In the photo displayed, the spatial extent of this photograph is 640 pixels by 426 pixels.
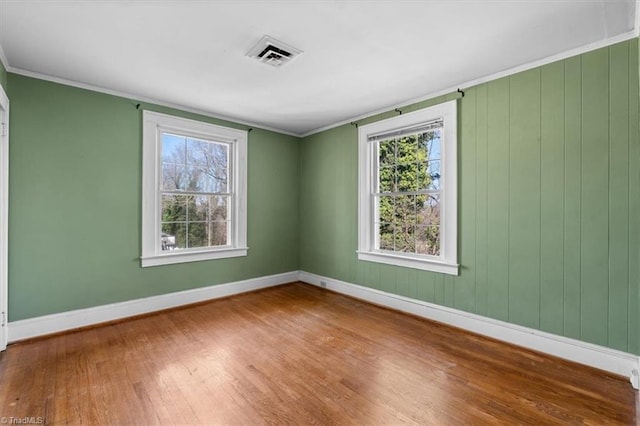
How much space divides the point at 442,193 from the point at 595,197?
1255 mm

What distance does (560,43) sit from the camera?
2.39 metres

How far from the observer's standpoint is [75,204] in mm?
3145

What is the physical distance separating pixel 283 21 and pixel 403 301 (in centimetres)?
312

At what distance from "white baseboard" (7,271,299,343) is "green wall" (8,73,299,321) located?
0.07 metres

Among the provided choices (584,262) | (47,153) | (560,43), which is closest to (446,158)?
(560,43)

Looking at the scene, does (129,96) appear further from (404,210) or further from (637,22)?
(637,22)

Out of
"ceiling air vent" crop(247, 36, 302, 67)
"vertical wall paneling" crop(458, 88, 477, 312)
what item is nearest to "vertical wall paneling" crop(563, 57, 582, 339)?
"vertical wall paneling" crop(458, 88, 477, 312)

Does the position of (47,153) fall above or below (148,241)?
above

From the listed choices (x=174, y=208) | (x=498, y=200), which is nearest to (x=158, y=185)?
(x=174, y=208)

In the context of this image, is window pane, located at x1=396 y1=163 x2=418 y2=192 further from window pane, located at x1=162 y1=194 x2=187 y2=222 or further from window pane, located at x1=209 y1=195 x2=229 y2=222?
window pane, located at x1=162 y1=194 x2=187 y2=222

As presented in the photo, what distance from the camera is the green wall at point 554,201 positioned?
2285 mm

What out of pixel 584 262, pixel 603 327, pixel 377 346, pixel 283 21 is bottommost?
pixel 377 346

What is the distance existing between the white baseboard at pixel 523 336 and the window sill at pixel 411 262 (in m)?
0.39

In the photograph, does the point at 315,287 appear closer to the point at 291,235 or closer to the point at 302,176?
the point at 291,235
